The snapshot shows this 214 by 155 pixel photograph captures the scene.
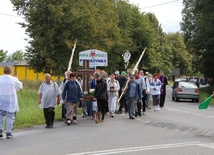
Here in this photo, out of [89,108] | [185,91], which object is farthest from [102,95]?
[185,91]

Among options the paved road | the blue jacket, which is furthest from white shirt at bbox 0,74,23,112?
the blue jacket

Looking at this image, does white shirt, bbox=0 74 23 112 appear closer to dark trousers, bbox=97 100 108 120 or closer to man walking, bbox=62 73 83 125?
man walking, bbox=62 73 83 125

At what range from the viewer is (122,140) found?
426 inches

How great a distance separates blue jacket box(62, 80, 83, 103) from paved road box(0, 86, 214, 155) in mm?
896

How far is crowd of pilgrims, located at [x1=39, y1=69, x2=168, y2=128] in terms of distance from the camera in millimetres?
14703

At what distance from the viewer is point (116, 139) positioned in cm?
1098

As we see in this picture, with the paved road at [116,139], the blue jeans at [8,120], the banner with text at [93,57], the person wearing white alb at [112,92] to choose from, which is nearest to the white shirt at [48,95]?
the paved road at [116,139]

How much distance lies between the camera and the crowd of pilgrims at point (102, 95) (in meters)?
14.7

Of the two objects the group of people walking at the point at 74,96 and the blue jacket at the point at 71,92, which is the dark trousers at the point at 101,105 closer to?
the group of people walking at the point at 74,96

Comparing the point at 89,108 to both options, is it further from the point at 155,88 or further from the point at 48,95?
the point at 155,88

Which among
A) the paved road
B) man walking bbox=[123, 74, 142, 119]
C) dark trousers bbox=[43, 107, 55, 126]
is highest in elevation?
man walking bbox=[123, 74, 142, 119]

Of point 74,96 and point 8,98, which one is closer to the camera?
point 8,98

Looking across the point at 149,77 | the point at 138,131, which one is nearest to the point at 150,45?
the point at 149,77

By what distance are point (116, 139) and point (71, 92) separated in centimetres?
417
